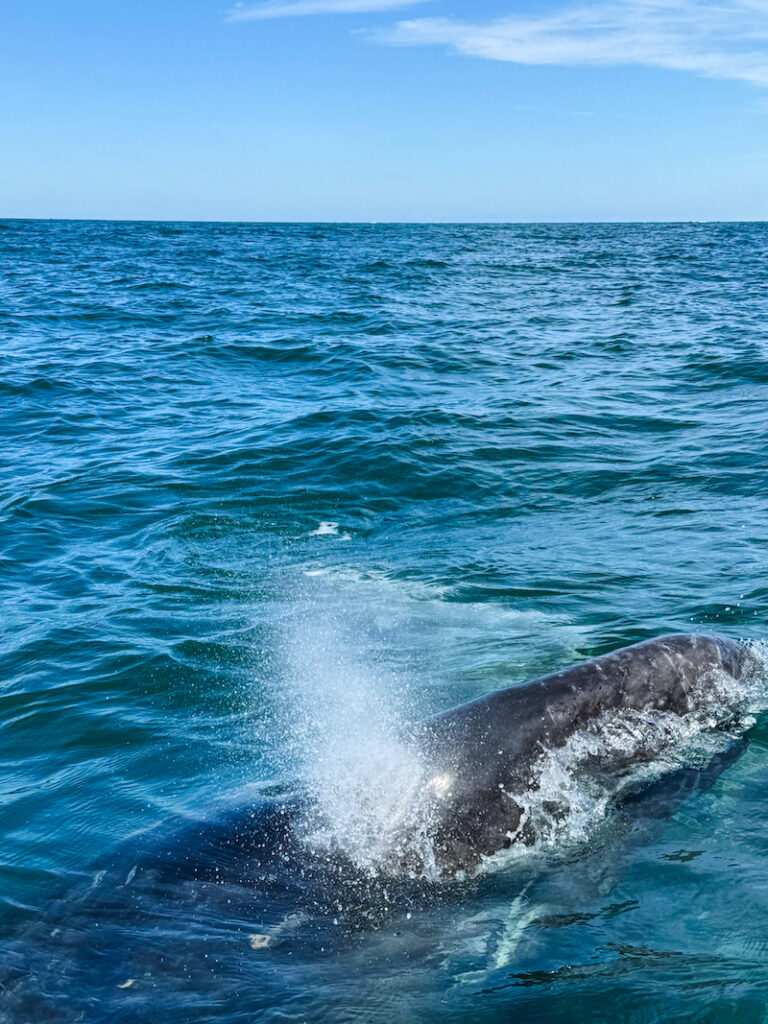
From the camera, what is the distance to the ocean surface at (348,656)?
17.9 ft

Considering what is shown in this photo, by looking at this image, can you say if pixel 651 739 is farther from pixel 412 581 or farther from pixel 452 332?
pixel 452 332

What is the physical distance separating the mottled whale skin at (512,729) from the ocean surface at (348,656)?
0.26 meters

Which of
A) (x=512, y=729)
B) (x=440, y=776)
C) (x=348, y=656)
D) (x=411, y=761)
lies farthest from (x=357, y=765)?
(x=348, y=656)

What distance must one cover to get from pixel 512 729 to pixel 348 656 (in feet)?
11.1

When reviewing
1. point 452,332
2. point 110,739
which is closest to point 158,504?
point 110,739

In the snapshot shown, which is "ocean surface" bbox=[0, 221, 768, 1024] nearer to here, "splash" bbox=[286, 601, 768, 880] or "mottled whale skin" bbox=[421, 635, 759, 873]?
"splash" bbox=[286, 601, 768, 880]

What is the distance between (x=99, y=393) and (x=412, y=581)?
1347 centimetres

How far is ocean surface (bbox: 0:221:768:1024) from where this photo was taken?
5.45 meters

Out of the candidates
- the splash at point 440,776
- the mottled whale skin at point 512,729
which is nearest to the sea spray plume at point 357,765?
the splash at point 440,776

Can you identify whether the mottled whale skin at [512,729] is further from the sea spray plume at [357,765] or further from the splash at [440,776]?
the sea spray plume at [357,765]

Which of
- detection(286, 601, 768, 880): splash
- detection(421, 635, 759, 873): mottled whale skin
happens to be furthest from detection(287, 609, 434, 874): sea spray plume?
detection(421, 635, 759, 873): mottled whale skin

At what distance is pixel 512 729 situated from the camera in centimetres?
651

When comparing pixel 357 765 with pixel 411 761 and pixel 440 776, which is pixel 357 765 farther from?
pixel 440 776

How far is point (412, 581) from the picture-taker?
38.0 ft
